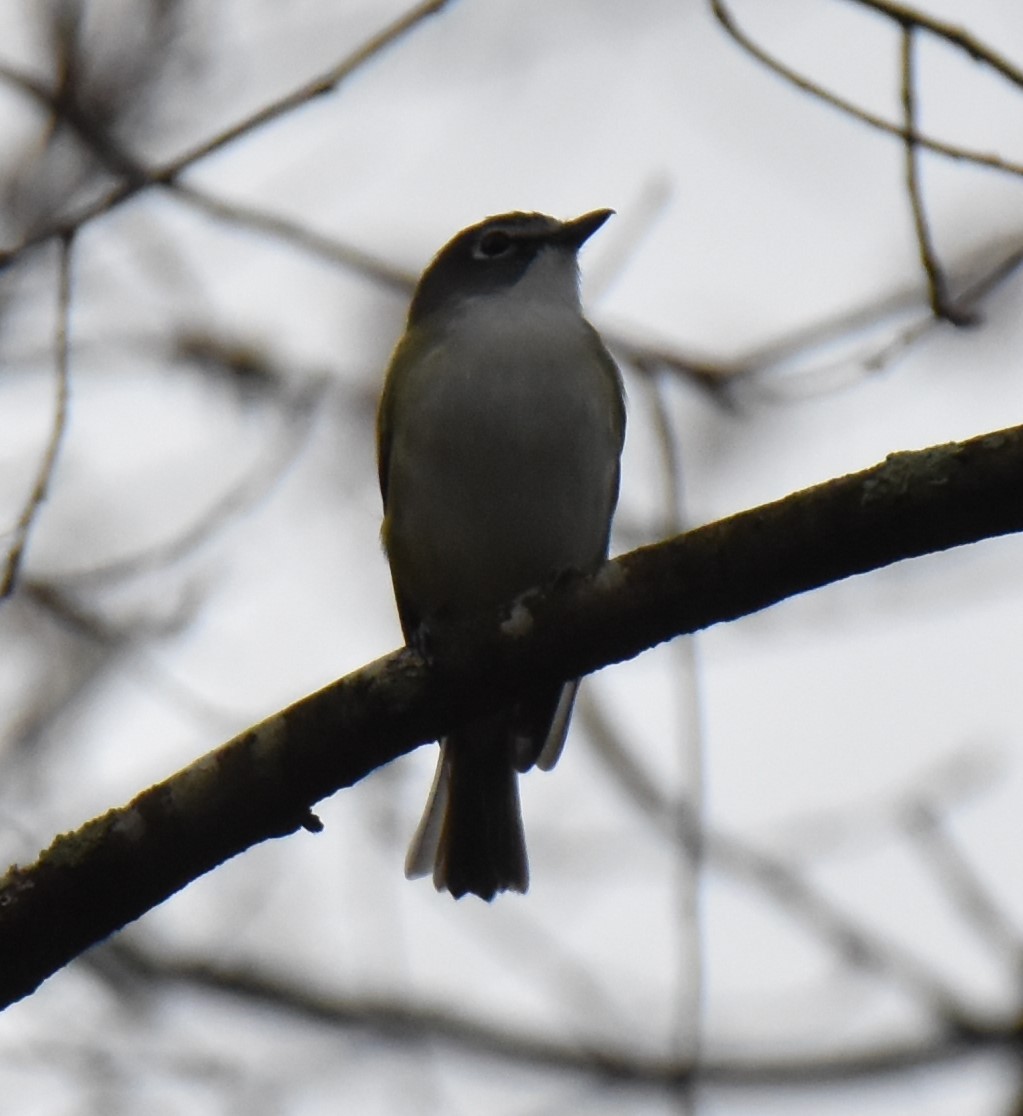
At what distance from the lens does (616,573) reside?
3.84 m

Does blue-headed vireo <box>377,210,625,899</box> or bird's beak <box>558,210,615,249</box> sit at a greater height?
bird's beak <box>558,210,615,249</box>

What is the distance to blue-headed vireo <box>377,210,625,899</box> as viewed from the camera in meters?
6.04

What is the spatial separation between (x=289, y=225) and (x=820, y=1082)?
373 centimetres

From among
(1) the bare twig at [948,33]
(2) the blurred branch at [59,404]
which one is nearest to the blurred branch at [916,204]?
(1) the bare twig at [948,33]

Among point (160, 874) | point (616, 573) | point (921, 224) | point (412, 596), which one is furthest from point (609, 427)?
point (160, 874)

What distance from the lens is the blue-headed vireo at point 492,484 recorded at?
19.8 feet

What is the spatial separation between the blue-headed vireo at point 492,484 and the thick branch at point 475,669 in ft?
6.03

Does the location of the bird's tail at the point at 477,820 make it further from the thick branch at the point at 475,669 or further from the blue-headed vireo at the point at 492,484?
the thick branch at the point at 475,669

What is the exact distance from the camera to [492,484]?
6.05 meters

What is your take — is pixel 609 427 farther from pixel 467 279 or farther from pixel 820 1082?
pixel 820 1082

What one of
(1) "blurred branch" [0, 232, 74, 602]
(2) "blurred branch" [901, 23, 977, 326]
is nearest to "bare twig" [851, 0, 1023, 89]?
(2) "blurred branch" [901, 23, 977, 326]

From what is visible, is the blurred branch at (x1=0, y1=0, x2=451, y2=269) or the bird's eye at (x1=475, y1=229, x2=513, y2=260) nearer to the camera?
the blurred branch at (x1=0, y1=0, x2=451, y2=269)

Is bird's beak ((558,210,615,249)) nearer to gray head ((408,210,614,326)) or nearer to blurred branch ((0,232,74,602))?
gray head ((408,210,614,326))

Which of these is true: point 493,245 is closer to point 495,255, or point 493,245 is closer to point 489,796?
point 495,255
